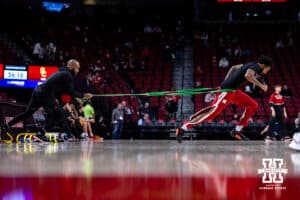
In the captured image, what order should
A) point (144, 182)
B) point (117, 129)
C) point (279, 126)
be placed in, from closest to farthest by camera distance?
1. point (144, 182)
2. point (279, 126)
3. point (117, 129)

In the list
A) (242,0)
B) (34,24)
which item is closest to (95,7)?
(34,24)

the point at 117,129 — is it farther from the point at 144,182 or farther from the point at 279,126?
the point at 144,182

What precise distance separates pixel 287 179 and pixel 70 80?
4.69 meters

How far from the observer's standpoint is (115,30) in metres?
19.5

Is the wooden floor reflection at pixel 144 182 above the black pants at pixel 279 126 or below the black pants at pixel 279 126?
below

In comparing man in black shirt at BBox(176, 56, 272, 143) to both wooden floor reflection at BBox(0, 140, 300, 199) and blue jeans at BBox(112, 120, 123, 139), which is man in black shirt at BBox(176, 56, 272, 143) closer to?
wooden floor reflection at BBox(0, 140, 300, 199)

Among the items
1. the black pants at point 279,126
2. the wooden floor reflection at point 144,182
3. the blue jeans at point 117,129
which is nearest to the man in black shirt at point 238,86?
the wooden floor reflection at point 144,182

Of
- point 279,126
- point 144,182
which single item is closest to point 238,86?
point 144,182

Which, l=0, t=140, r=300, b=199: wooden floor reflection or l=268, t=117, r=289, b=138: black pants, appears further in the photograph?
l=268, t=117, r=289, b=138: black pants

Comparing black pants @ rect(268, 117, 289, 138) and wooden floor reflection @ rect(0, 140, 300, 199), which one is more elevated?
black pants @ rect(268, 117, 289, 138)

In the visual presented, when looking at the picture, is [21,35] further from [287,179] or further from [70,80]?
[287,179]

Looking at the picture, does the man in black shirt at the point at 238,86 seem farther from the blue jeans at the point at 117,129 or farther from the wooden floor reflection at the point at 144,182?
the blue jeans at the point at 117,129

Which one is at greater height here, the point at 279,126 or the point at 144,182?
the point at 279,126

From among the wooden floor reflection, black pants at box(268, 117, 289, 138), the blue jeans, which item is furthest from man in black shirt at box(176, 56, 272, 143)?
the blue jeans
